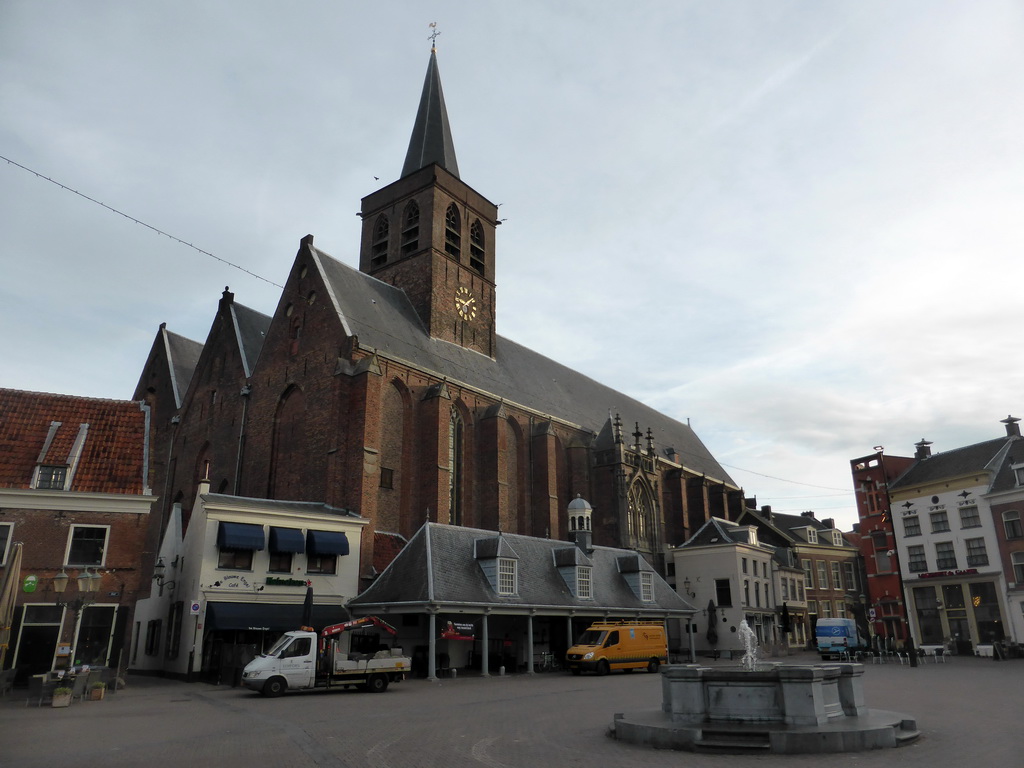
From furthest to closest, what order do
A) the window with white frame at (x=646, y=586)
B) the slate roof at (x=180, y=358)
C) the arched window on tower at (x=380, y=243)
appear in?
the arched window on tower at (x=380, y=243) < the slate roof at (x=180, y=358) < the window with white frame at (x=646, y=586)

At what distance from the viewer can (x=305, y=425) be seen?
35.6 metres

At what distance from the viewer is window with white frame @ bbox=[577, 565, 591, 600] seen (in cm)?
3444

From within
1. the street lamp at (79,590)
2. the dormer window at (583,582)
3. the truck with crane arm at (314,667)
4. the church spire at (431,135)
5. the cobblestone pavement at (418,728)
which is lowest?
the cobblestone pavement at (418,728)

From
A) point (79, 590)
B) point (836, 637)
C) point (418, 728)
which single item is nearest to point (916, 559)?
point (836, 637)

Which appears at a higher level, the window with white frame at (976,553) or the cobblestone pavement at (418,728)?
the window with white frame at (976,553)

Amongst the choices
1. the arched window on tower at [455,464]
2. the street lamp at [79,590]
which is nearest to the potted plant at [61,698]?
the street lamp at [79,590]

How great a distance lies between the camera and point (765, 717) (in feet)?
39.9

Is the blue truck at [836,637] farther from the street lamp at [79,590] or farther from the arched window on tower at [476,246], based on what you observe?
the street lamp at [79,590]

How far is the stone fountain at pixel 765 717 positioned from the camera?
1130cm

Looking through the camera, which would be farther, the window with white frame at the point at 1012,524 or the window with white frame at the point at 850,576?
the window with white frame at the point at 850,576

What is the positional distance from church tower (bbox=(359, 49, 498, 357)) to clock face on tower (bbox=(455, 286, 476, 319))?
6 centimetres

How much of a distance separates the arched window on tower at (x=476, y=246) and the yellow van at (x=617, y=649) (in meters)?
25.7

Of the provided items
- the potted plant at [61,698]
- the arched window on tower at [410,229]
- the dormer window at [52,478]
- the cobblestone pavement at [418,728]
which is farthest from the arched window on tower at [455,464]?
the potted plant at [61,698]

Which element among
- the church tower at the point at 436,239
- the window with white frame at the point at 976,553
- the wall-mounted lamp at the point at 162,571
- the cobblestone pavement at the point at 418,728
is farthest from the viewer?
the church tower at the point at 436,239
